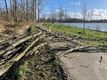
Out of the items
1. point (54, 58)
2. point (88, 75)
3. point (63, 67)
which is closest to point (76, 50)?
point (54, 58)

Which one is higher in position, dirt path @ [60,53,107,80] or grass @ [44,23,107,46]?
dirt path @ [60,53,107,80]

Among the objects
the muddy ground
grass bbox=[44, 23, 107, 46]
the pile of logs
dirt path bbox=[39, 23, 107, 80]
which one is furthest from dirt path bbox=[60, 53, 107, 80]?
grass bbox=[44, 23, 107, 46]

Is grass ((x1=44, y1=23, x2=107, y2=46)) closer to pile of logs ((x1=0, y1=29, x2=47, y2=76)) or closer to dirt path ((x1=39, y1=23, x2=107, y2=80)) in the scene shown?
dirt path ((x1=39, y1=23, x2=107, y2=80))

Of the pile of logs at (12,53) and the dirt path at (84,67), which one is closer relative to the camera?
the pile of logs at (12,53)

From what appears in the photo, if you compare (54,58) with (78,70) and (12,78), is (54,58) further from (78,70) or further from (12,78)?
(12,78)

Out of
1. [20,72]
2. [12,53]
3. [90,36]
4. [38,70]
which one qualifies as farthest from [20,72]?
[90,36]

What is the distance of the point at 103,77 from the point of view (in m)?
8.16

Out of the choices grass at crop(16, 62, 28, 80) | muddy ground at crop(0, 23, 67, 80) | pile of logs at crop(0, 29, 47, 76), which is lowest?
muddy ground at crop(0, 23, 67, 80)

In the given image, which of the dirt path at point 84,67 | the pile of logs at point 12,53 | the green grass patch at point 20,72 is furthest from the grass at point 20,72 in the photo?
the dirt path at point 84,67

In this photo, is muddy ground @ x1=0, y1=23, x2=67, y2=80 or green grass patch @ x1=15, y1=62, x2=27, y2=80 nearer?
green grass patch @ x1=15, y1=62, x2=27, y2=80

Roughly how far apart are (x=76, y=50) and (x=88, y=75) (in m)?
5.28

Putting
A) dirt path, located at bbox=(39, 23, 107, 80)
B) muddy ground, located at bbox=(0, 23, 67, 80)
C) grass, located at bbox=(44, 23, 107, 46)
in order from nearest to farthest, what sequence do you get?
muddy ground, located at bbox=(0, 23, 67, 80) → dirt path, located at bbox=(39, 23, 107, 80) → grass, located at bbox=(44, 23, 107, 46)

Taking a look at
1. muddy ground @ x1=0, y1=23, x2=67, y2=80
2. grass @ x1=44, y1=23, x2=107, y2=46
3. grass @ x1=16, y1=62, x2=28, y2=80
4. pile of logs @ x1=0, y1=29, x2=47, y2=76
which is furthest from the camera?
grass @ x1=44, y1=23, x2=107, y2=46

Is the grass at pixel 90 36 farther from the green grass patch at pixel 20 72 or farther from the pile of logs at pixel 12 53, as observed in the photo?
the green grass patch at pixel 20 72
